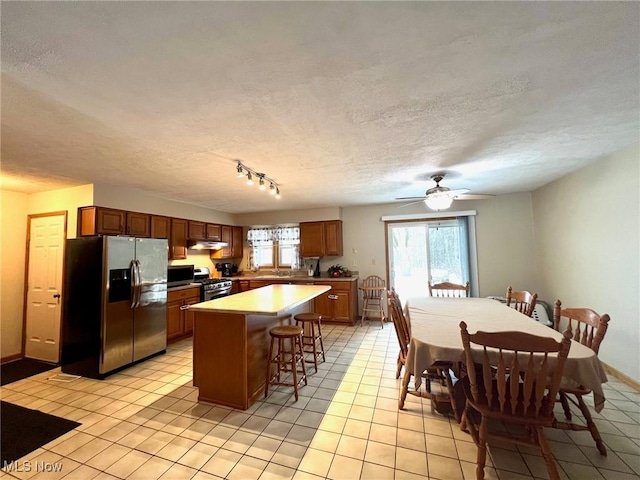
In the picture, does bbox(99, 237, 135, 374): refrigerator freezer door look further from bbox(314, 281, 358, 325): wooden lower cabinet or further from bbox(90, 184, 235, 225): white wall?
bbox(314, 281, 358, 325): wooden lower cabinet

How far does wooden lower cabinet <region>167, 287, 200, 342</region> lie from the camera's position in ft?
13.4

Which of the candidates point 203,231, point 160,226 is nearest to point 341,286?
point 203,231

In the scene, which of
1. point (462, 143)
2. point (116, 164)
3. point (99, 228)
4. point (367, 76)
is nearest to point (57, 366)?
point (99, 228)

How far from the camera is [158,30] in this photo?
113 centimetres

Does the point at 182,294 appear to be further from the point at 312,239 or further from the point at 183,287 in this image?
the point at 312,239

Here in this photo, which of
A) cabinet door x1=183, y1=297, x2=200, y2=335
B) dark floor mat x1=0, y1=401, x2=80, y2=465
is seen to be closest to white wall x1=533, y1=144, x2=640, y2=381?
dark floor mat x1=0, y1=401, x2=80, y2=465

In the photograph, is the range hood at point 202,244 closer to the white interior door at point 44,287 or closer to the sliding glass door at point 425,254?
the white interior door at point 44,287

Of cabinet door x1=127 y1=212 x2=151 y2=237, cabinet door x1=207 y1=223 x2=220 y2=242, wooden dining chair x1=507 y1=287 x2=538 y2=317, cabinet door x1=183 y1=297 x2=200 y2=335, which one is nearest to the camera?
wooden dining chair x1=507 y1=287 x2=538 y2=317

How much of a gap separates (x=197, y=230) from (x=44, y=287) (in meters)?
2.25

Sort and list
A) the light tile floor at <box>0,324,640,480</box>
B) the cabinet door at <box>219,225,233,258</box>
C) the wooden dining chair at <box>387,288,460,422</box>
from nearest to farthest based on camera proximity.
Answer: the light tile floor at <box>0,324,640,480</box> → the wooden dining chair at <box>387,288,460,422</box> → the cabinet door at <box>219,225,233,258</box>

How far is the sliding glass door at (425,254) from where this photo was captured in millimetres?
5071

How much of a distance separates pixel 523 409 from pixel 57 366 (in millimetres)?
5129

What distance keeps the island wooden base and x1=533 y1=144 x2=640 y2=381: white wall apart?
377cm

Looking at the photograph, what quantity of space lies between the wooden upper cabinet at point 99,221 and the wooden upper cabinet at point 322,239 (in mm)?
3241
